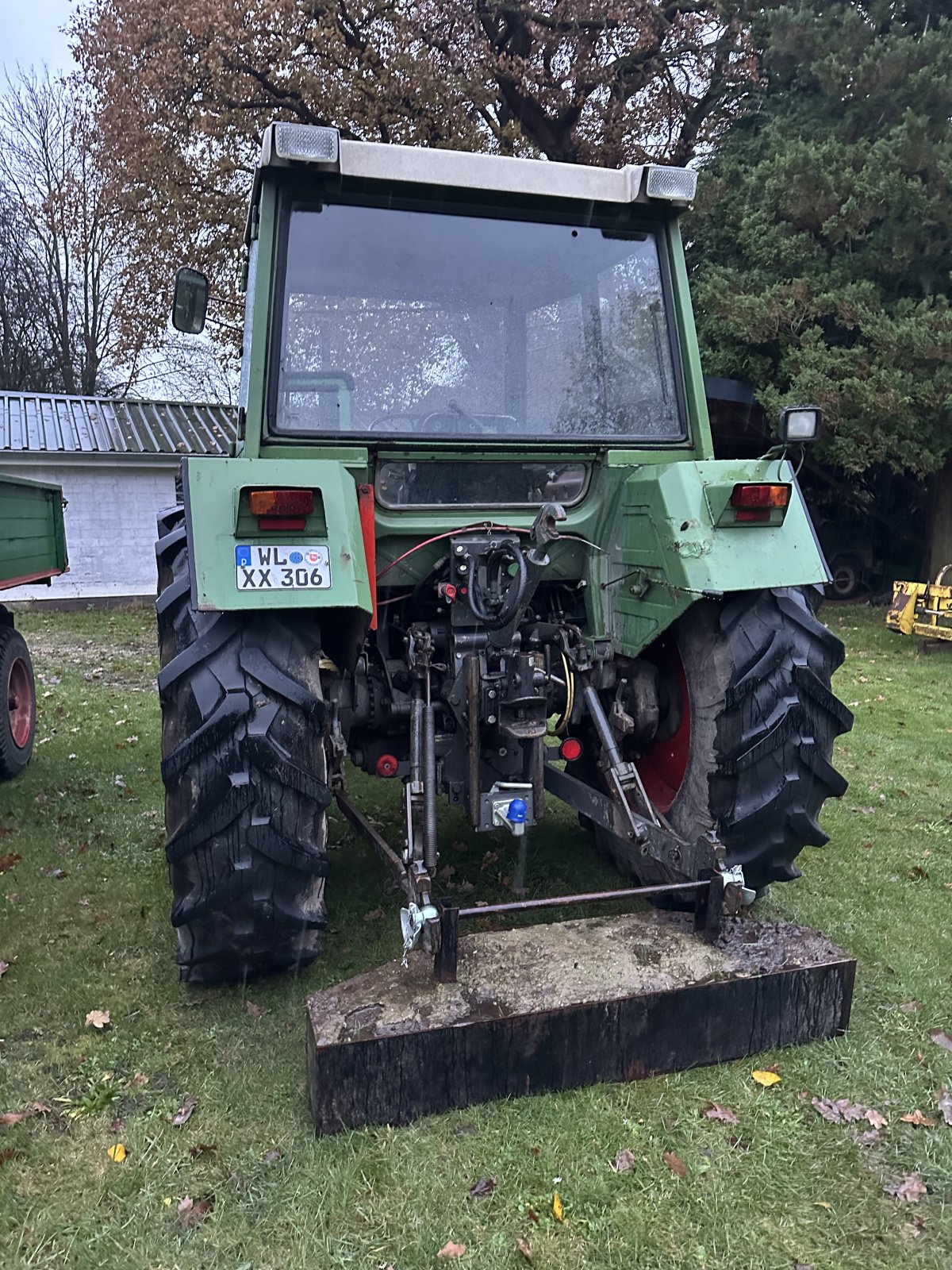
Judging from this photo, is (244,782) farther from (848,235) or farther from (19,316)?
(19,316)

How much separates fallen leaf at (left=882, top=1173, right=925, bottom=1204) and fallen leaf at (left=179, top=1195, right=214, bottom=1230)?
1.68 m

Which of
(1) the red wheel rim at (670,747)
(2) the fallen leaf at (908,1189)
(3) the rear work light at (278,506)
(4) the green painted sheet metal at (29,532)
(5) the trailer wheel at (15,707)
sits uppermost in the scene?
(3) the rear work light at (278,506)

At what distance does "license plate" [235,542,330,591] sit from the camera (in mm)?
2602

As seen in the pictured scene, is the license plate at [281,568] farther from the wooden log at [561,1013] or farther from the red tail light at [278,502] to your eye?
the wooden log at [561,1013]

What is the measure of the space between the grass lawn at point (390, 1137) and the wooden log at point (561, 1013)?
0.28ft

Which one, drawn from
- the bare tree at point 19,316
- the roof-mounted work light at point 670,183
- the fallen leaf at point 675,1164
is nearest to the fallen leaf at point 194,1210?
the fallen leaf at point 675,1164

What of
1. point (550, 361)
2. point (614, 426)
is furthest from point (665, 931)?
point (550, 361)

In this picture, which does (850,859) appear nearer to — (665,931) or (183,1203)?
(665,931)

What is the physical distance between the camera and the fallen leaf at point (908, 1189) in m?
2.27

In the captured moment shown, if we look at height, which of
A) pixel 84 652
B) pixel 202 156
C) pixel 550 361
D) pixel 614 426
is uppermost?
pixel 202 156

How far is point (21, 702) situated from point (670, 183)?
497 centimetres

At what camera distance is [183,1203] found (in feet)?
7.39

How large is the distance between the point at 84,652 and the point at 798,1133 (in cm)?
974

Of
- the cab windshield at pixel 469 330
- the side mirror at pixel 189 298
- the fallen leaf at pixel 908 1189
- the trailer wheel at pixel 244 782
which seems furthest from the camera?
the side mirror at pixel 189 298
